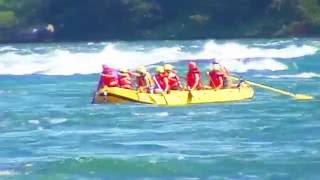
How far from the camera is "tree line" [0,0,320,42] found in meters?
85.7

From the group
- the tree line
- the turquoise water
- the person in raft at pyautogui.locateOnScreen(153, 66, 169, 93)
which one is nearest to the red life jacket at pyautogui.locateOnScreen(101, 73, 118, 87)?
the turquoise water

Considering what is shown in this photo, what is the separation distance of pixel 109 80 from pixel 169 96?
186 centimetres

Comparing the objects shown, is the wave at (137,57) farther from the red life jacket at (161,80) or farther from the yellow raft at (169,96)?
the red life jacket at (161,80)

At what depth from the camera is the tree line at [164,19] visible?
85.7 meters

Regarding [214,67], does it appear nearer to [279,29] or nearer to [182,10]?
[279,29]

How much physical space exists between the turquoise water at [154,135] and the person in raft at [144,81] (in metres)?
0.63

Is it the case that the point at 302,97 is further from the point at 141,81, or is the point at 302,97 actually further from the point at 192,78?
the point at 141,81

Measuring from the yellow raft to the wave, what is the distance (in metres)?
15.8

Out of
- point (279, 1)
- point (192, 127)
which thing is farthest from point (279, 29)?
point (192, 127)

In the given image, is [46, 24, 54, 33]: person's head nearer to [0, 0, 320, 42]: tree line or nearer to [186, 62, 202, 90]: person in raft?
[0, 0, 320, 42]: tree line

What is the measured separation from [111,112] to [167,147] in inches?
279

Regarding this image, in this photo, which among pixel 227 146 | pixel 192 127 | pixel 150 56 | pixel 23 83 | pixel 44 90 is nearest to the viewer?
pixel 227 146

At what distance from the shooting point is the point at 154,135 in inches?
1121

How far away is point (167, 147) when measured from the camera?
26547mm
